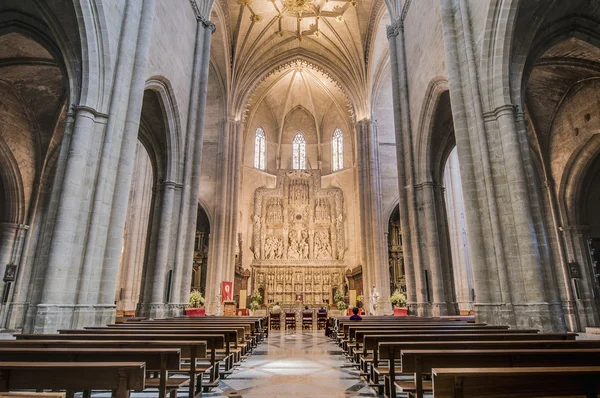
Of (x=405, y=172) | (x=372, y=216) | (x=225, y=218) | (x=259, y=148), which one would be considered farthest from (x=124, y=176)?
(x=259, y=148)

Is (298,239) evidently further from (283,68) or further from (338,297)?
(283,68)

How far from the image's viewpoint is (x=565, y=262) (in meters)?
16.0

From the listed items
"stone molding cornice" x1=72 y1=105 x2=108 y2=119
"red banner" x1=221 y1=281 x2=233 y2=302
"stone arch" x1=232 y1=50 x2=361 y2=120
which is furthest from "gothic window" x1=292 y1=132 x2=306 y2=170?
"stone molding cornice" x1=72 y1=105 x2=108 y2=119

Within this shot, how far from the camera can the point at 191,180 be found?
49.5 feet

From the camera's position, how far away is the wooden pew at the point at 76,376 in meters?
2.53

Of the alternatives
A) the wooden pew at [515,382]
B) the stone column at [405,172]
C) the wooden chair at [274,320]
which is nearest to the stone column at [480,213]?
the stone column at [405,172]

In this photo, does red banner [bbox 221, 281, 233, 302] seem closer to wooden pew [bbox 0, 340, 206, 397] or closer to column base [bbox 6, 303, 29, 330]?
column base [bbox 6, 303, 29, 330]

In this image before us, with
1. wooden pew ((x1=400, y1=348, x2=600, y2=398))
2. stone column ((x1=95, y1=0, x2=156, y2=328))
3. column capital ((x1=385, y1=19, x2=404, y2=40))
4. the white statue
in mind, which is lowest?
wooden pew ((x1=400, y1=348, x2=600, y2=398))

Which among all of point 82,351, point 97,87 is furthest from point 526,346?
point 97,87

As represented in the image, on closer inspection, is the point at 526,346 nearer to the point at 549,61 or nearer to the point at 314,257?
the point at 549,61

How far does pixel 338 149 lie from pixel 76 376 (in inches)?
1268

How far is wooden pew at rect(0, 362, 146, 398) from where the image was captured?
99.7 inches

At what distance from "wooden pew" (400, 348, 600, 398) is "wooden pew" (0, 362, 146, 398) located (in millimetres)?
2101

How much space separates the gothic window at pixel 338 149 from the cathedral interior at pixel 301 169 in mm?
1087
